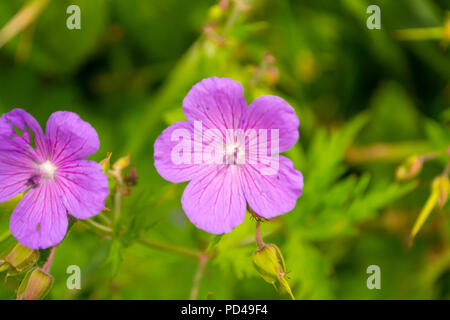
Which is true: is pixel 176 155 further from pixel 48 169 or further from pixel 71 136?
pixel 48 169

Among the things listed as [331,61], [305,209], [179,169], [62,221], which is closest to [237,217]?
[179,169]

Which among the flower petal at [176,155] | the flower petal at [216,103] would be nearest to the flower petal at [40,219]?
the flower petal at [176,155]

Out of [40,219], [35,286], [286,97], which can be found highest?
[286,97]

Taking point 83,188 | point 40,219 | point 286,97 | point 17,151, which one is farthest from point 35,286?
point 286,97

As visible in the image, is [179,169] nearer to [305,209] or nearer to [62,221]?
[62,221]

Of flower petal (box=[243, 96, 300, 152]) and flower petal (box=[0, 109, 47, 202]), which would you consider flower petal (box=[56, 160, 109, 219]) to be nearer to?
flower petal (box=[0, 109, 47, 202])

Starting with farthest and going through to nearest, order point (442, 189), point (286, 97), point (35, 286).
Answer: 1. point (286, 97)
2. point (442, 189)
3. point (35, 286)

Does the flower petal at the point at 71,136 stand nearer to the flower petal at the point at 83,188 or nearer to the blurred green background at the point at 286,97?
the flower petal at the point at 83,188
